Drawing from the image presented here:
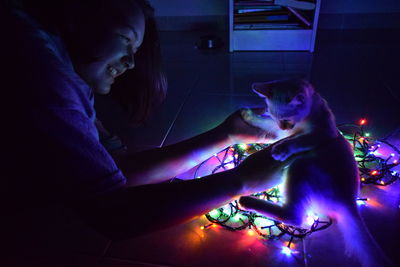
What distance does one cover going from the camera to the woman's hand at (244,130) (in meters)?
0.89

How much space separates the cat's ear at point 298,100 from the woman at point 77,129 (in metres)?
0.14

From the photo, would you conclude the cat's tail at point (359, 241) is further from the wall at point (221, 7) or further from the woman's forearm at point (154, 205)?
the wall at point (221, 7)

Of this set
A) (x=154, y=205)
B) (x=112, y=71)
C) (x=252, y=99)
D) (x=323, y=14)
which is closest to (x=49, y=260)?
(x=154, y=205)

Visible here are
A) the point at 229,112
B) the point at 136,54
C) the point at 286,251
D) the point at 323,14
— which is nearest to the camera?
→ the point at 286,251

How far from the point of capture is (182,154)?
0.92 meters

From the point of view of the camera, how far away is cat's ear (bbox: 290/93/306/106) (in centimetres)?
68

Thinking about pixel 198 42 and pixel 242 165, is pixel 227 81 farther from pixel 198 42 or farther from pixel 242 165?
pixel 242 165

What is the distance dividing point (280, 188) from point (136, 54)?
552 mm

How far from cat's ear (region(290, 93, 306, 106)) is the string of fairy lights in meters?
0.21

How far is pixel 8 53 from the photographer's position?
0.54m

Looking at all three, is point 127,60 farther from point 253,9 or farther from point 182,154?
point 253,9

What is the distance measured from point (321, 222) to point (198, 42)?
6.62 feet

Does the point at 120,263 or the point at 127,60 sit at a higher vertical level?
the point at 127,60

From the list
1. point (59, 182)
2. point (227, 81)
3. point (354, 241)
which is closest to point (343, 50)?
point (227, 81)
